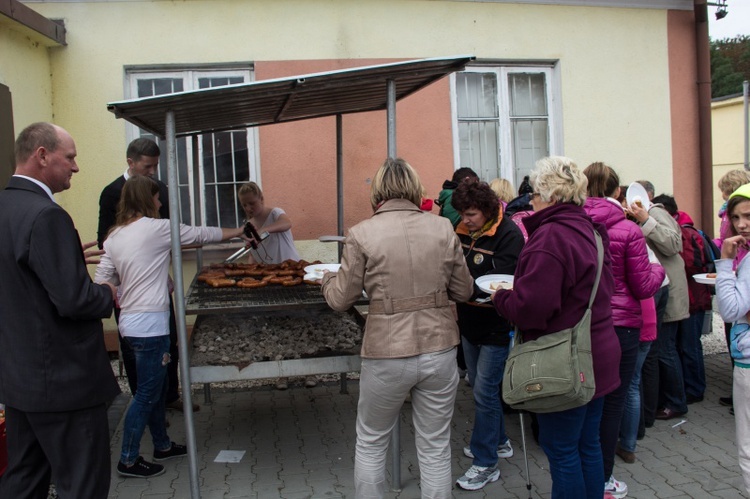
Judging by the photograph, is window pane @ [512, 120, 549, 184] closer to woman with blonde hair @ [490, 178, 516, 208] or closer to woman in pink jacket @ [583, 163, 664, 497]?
woman with blonde hair @ [490, 178, 516, 208]

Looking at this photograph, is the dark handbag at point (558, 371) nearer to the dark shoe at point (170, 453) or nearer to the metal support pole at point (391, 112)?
the metal support pole at point (391, 112)

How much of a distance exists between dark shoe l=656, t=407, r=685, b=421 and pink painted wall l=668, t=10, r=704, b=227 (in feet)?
12.6

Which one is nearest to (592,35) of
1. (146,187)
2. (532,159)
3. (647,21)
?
(647,21)

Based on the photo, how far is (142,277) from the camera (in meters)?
4.30

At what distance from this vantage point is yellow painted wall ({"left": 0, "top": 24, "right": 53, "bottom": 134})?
6.28 meters

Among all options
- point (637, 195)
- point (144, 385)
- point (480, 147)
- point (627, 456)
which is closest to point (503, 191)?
point (637, 195)

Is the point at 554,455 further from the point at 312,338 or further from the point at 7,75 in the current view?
the point at 7,75

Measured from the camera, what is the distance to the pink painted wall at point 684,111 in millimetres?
8477

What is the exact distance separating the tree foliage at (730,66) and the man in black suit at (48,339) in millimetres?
46797

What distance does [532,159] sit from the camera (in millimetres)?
8430

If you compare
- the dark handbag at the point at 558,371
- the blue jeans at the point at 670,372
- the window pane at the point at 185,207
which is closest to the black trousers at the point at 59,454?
the dark handbag at the point at 558,371

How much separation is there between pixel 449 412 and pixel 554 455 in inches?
22.9

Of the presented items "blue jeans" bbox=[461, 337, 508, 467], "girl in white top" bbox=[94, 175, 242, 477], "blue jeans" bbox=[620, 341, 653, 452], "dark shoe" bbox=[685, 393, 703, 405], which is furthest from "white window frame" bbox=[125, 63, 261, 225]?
"dark shoe" bbox=[685, 393, 703, 405]

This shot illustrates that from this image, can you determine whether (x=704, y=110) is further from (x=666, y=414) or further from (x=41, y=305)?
(x=41, y=305)
